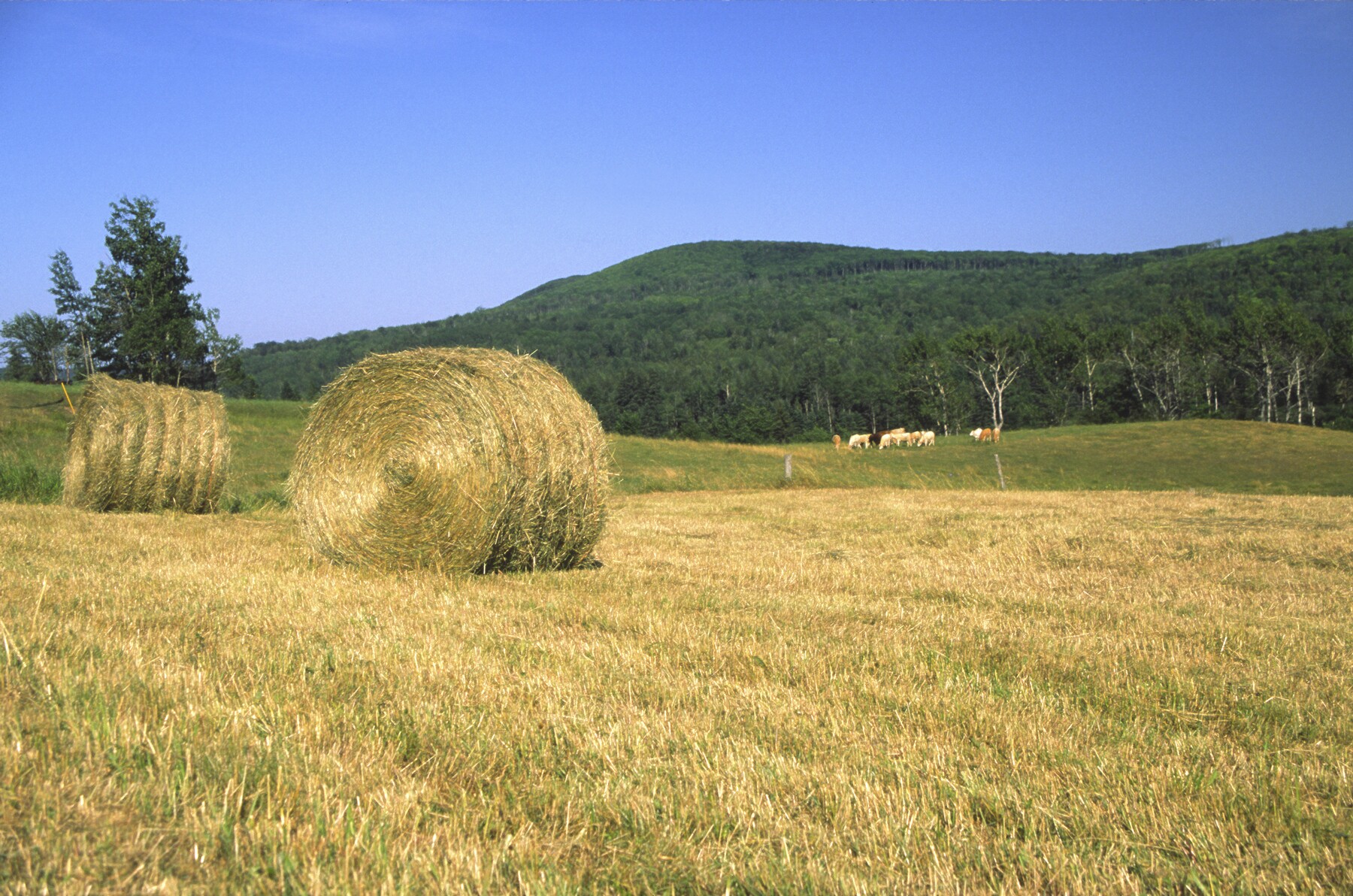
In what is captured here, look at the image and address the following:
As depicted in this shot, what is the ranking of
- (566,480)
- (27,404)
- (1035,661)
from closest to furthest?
(1035,661), (566,480), (27,404)

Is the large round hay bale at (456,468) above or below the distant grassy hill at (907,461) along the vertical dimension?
above

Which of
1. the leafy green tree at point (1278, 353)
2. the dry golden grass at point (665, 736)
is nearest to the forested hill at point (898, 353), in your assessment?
the leafy green tree at point (1278, 353)

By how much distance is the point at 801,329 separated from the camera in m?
188

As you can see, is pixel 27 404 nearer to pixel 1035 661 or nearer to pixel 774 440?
pixel 1035 661

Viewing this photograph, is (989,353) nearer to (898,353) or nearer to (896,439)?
(898,353)

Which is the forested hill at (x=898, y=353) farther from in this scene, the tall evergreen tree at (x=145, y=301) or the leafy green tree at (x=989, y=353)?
the tall evergreen tree at (x=145, y=301)

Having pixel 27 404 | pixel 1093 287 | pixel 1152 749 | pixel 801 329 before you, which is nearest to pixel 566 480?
pixel 1152 749

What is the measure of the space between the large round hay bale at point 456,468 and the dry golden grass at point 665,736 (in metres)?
1.08

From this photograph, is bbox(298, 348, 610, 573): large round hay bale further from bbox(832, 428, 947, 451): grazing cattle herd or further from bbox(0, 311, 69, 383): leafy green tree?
bbox(0, 311, 69, 383): leafy green tree

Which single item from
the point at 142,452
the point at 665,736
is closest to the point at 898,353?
the point at 142,452

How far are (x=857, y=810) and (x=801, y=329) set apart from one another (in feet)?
619

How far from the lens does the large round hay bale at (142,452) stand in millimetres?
14508

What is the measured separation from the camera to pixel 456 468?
864cm

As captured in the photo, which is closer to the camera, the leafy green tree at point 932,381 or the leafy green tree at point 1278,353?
the leafy green tree at point 1278,353
